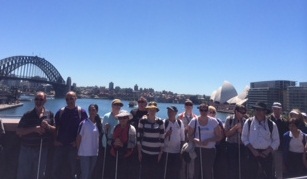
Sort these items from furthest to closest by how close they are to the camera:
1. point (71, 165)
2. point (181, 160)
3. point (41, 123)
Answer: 1. point (181, 160)
2. point (71, 165)
3. point (41, 123)

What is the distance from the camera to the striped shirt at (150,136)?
4340 mm

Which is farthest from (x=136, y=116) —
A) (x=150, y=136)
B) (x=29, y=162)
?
(x=29, y=162)

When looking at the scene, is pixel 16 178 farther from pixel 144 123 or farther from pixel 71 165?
pixel 144 123

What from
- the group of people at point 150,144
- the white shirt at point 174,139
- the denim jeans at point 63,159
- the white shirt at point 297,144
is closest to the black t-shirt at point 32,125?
the group of people at point 150,144

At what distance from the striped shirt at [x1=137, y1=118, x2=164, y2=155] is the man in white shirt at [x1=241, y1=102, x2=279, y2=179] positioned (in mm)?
1336

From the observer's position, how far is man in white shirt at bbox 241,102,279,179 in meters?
4.43

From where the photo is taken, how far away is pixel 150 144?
4348 millimetres

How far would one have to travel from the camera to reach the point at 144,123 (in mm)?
4363

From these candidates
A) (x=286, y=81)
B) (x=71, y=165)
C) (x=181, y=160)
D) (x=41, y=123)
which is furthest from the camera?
(x=286, y=81)

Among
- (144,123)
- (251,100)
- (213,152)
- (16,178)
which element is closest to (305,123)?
(213,152)

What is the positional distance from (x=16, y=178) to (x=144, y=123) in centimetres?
218

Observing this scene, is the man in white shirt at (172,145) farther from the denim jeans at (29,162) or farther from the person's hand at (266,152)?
the denim jeans at (29,162)

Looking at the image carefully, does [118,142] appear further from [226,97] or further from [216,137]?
[226,97]

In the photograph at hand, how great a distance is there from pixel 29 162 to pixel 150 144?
178 cm
